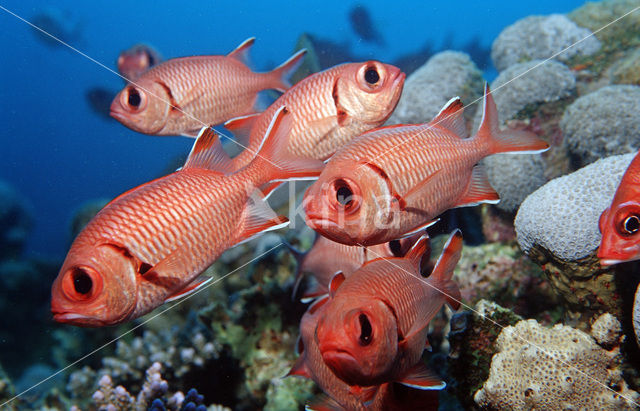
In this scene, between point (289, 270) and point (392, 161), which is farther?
point (289, 270)

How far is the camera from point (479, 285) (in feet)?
11.6

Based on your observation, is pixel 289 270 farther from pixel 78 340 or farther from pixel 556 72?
pixel 78 340

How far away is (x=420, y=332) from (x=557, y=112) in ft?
15.5

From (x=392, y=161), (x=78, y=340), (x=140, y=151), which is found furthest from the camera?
(x=140, y=151)

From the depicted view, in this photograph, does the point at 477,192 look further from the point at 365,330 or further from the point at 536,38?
the point at 536,38

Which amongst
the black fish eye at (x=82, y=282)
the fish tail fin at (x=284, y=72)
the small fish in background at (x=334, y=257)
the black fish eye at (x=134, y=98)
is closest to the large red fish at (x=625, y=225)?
the small fish in background at (x=334, y=257)

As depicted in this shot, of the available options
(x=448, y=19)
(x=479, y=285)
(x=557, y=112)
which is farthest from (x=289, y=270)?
(x=448, y=19)

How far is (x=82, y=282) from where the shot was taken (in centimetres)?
174

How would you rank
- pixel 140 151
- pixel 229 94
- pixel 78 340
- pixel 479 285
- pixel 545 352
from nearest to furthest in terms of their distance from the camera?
1. pixel 545 352
2. pixel 229 94
3. pixel 479 285
4. pixel 78 340
5. pixel 140 151

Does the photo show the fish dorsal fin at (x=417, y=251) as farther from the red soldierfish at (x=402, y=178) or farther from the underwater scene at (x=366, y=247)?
the red soldierfish at (x=402, y=178)

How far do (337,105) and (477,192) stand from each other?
45.3 inches

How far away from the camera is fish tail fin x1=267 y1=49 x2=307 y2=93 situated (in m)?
3.20

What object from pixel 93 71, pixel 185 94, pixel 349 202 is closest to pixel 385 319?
pixel 349 202

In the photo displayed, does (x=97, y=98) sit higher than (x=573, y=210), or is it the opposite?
(x=97, y=98)
